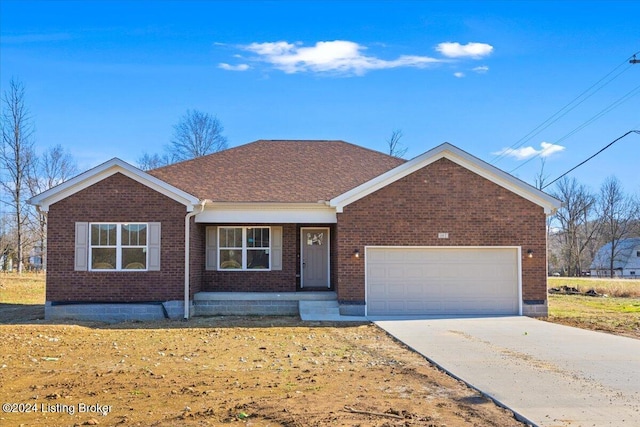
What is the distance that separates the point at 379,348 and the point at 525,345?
→ 2.91 m

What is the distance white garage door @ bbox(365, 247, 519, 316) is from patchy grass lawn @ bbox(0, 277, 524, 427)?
3354 millimetres

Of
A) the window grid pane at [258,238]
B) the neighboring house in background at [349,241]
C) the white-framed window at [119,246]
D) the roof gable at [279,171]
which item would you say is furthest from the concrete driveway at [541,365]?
the white-framed window at [119,246]

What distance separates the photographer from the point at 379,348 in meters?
12.0

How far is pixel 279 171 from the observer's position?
21.2m

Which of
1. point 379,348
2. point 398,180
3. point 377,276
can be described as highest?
point 398,180

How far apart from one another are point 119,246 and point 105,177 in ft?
6.63

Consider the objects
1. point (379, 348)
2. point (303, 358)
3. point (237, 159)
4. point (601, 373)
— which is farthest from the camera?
point (237, 159)

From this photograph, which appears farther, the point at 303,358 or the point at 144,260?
the point at 144,260

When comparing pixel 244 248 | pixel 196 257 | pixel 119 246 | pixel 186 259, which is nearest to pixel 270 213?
pixel 244 248

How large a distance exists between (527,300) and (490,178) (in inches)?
147

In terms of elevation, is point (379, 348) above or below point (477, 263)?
below

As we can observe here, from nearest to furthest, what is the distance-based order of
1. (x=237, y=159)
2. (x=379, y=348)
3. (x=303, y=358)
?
(x=303, y=358), (x=379, y=348), (x=237, y=159)

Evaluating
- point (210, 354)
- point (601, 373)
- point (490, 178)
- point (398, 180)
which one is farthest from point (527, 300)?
point (210, 354)

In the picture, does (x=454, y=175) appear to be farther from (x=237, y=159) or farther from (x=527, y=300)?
(x=237, y=159)
